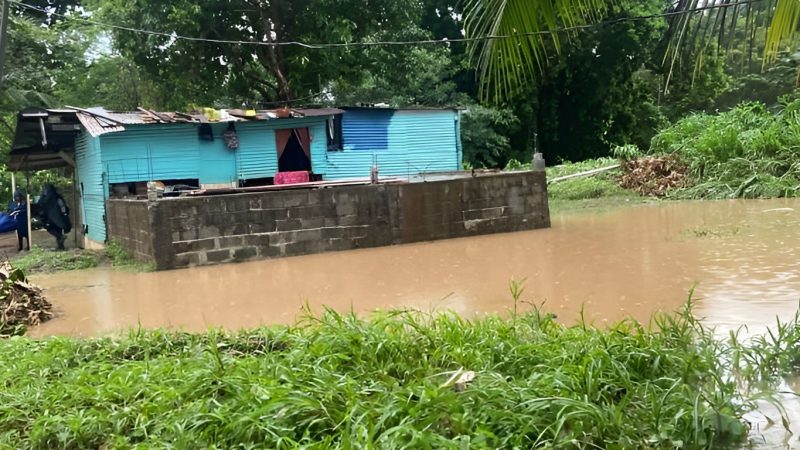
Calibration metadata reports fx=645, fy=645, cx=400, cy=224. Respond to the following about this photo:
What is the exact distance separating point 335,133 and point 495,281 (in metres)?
9.33

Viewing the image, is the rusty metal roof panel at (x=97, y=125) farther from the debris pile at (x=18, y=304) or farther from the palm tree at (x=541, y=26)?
the palm tree at (x=541, y=26)

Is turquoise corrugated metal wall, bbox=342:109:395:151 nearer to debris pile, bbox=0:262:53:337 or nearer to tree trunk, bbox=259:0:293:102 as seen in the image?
tree trunk, bbox=259:0:293:102

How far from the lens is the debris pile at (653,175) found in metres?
19.0

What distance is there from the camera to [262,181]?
1593 cm

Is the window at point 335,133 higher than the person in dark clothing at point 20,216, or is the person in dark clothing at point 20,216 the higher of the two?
the window at point 335,133

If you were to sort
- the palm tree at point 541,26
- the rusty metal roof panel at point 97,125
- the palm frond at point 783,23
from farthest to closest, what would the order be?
the rusty metal roof panel at point 97,125
the palm tree at point 541,26
the palm frond at point 783,23

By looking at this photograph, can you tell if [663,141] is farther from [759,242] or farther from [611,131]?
[759,242]

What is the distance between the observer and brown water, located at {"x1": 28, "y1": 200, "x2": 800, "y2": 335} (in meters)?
6.57

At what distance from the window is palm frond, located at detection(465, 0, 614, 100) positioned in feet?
40.5

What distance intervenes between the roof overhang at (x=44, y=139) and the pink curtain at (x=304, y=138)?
4961 millimetres

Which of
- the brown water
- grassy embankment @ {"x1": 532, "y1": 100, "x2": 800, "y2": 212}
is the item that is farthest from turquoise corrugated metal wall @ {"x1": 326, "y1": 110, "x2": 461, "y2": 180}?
the brown water

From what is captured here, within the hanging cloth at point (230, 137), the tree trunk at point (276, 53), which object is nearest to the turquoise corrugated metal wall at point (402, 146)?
the hanging cloth at point (230, 137)

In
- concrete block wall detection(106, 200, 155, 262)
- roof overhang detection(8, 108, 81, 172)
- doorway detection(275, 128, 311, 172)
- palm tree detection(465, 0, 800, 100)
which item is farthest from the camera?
doorway detection(275, 128, 311, 172)

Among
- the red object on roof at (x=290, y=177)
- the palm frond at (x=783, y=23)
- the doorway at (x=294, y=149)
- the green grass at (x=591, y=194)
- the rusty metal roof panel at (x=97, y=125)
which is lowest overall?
the green grass at (x=591, y=194)
